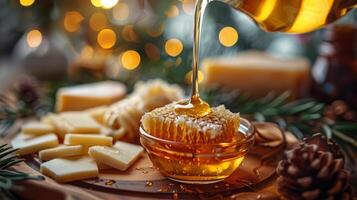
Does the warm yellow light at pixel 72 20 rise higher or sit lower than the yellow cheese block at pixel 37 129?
higher

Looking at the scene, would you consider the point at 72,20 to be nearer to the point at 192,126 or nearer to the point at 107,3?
the point at 107,3

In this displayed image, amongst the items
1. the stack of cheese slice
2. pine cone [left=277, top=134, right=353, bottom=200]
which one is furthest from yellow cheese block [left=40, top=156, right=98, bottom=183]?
pine cone [left=277, top=134, right=353, bottom=200]

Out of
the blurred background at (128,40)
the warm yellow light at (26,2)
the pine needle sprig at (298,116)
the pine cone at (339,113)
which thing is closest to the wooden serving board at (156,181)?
the pine needle sprig at (298,116)

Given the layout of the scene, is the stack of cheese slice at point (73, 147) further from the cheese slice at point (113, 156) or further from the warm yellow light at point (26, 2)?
the warm yellow light at point (26, 2)

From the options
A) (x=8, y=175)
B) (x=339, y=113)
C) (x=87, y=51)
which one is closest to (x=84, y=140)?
(x=8, y=175)

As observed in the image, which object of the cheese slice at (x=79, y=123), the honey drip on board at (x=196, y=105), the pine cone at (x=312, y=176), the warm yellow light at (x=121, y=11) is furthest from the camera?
the warm yellow light at (x=121, y=11)

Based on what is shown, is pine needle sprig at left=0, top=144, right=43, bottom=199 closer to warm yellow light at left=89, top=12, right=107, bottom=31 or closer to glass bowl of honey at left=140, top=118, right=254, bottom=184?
glass bowl of honey at left=140, top=118, right=254, bottom=184

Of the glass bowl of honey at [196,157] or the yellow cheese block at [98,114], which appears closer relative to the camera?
the glass bowl of honey at [196,157]

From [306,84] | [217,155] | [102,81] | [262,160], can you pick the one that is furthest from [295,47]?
[217,155]
